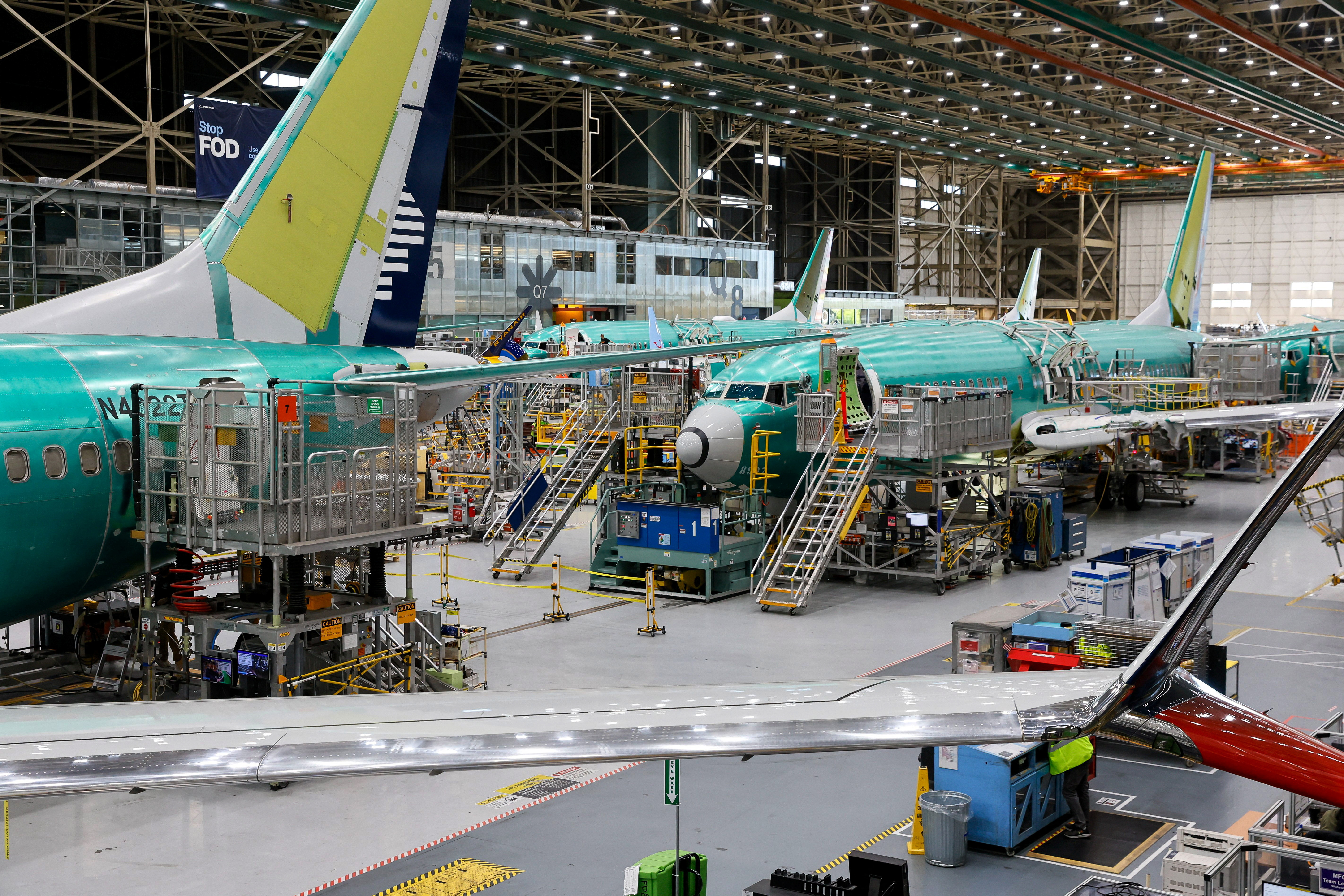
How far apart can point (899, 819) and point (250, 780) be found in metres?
9.55

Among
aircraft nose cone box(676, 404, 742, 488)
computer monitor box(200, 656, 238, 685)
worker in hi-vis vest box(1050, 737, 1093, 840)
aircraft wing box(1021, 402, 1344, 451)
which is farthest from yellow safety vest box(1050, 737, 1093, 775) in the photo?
aircraft wing box(1021, 402, 1344, 451)

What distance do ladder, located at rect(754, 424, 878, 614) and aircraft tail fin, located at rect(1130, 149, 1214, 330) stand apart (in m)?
22.9

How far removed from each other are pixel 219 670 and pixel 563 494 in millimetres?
14065

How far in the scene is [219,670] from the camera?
14562mm

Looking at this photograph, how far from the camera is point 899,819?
1340cm

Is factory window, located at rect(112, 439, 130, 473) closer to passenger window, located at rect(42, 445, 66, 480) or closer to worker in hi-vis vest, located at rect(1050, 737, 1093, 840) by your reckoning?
passenger window, located at rect(42, 445, 66, 480)

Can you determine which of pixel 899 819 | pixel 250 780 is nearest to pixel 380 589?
pixel 899 819

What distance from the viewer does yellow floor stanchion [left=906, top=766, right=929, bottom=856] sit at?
12.6 metres

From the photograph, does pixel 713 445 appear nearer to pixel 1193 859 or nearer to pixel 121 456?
pixel 121 456

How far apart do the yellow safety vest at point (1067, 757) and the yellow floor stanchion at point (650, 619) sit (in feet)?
31.4

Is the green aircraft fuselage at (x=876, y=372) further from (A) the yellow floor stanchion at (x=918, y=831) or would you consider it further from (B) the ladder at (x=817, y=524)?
(A) the yellow floor stanchion at (x=918, y=831)

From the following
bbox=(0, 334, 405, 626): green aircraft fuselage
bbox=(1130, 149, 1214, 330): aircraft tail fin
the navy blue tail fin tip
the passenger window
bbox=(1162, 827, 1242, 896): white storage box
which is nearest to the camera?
bbox=(1162, 827, 1242, 896): white storage box

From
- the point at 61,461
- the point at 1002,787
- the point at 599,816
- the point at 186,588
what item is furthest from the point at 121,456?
the point at 1002,787

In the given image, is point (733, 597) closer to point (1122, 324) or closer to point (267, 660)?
point (267, 660)
